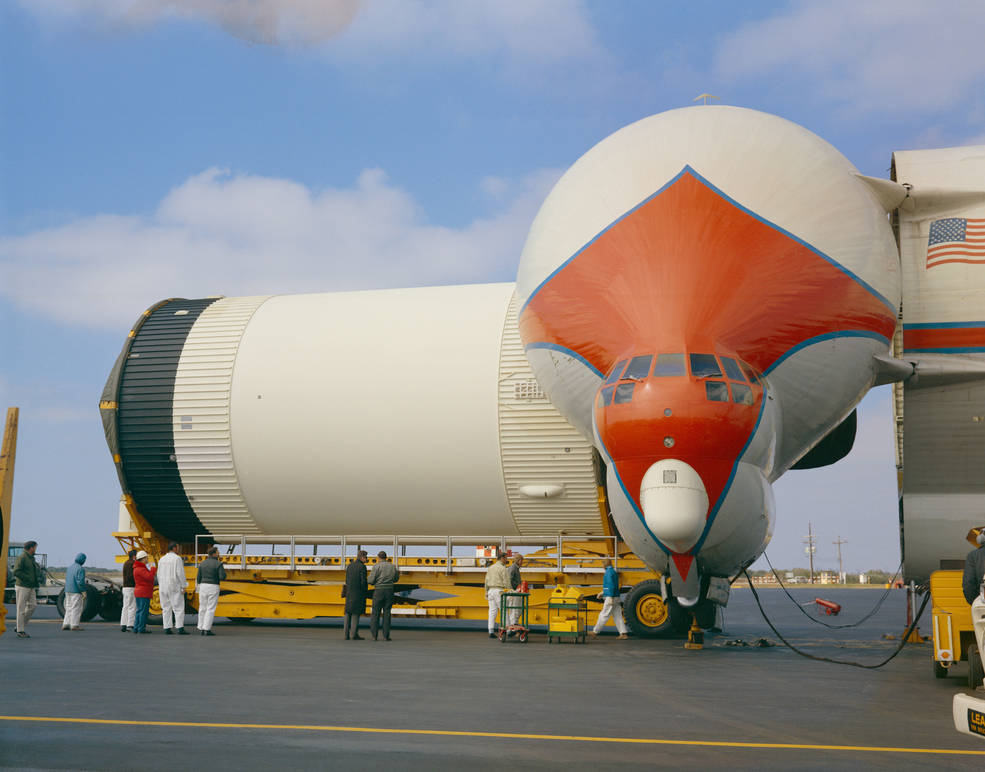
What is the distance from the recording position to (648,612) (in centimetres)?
1956

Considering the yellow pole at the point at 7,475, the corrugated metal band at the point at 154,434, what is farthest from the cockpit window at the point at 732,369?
the corrugated metal band at the point at 154,434

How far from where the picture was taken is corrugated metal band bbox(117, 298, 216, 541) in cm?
2339

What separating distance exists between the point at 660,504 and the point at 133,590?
13.0m

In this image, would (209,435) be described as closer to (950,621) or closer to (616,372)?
(616,372)

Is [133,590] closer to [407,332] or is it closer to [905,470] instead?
[407,332]

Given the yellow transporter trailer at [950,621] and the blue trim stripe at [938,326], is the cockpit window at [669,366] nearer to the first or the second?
the yellow transporter trailer at [950,621]

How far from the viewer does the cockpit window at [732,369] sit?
14742 mm

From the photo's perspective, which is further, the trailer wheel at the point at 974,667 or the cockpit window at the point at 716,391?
the cockpit window at the point at 716,391

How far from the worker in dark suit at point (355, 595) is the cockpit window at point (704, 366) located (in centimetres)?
858

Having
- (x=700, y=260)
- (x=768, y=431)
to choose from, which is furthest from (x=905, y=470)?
(x=700, y=260)

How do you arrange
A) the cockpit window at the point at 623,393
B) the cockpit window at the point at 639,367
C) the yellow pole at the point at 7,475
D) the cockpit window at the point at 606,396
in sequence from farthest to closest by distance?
the cockpit window at the point at 606,396
the cockpit window at the point at 639,367
the cockpit window at the point at 623,393
the yellow pole at the point at 7,475

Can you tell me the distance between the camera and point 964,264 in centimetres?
1808

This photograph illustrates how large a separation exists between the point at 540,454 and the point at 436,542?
3.53 m

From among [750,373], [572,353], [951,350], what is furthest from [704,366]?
[951,350]
